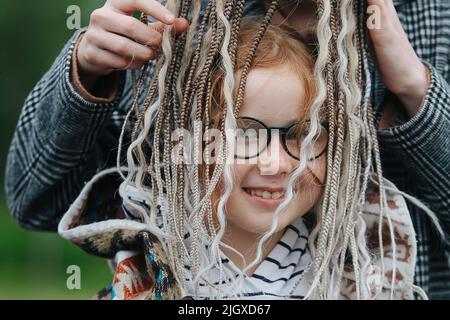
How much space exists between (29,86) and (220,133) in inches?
174

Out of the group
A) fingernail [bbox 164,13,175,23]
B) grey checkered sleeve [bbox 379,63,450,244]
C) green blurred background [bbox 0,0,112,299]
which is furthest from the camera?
green blurred background [bbox 0,0,112,299]

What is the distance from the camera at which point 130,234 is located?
127 centimetres

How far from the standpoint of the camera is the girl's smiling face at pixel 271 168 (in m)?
1.20

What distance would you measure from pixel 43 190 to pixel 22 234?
3.46 m

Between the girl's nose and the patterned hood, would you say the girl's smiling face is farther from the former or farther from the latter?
the patterned hood

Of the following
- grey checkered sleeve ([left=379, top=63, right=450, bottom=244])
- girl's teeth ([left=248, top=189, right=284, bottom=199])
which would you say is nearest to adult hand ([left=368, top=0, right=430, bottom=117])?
grey checkered sleeve ([left=379, top=63, right=450, bottom=244])

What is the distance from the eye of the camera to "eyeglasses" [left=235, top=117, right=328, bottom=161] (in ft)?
3.95

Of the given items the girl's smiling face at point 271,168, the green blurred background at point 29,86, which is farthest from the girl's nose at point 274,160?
the green blurred background at point 29,86

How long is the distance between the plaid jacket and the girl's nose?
227 mm

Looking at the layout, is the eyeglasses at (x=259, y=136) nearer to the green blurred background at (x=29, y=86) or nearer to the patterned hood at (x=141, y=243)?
the patterned hood at (x=141, y=243)

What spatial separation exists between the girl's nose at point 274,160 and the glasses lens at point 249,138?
0.01 meters

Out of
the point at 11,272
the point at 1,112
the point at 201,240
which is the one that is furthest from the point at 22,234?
the point at 201,240

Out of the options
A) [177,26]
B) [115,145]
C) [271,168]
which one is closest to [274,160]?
[271,168]

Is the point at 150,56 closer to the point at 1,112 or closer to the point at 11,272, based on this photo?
the point at 11,272
